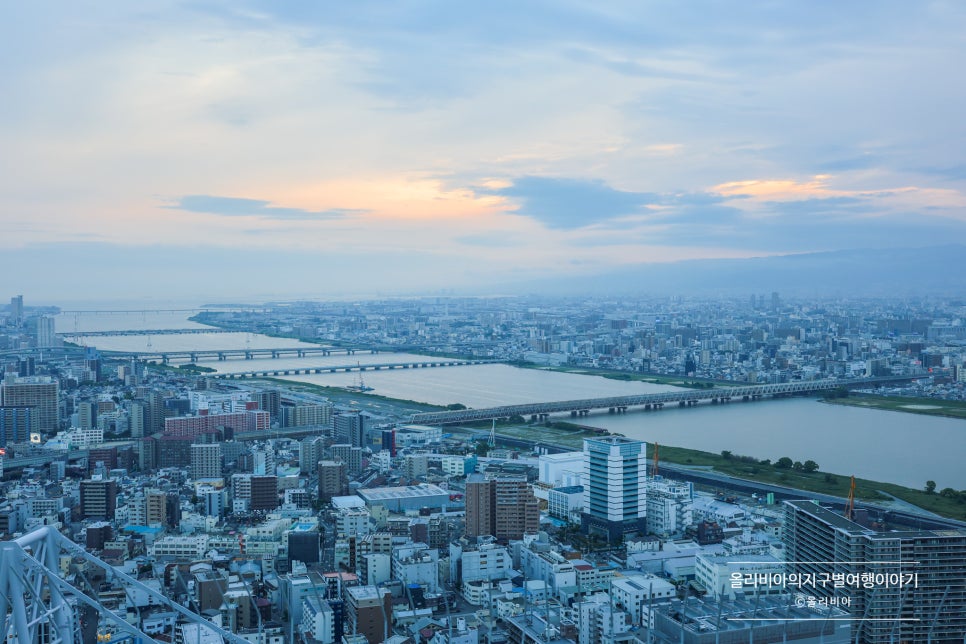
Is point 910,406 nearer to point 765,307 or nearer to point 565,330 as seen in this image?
point 565,330

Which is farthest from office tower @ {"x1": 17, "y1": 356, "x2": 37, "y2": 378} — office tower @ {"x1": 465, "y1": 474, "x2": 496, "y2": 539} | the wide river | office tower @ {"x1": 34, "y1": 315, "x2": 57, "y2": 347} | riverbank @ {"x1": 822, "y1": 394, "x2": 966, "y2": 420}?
riverbank @ {"x1": 822, "y1": 394, "x2": 966, "y2": 420}

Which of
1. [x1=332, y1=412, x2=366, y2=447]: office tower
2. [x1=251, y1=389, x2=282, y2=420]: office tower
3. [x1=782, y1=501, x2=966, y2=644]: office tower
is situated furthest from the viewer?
[x1=251, y1=389, x2=282, y2=420]: office tower

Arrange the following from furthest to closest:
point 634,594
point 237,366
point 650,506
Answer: point 237,366 < point 650,506 < point 634,594

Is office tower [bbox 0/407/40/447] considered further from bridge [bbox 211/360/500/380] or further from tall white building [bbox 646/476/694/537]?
tall white building [bbox 646/476/694/537]

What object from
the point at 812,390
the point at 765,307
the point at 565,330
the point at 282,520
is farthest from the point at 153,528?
the point at 765,307

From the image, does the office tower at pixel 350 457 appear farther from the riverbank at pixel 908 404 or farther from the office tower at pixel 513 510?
the riverbank at pixel 908 404

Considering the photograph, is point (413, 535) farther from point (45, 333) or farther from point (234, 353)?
point (45, 333)

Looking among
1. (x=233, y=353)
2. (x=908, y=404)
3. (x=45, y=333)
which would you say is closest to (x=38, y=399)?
(x=233, y=353)
